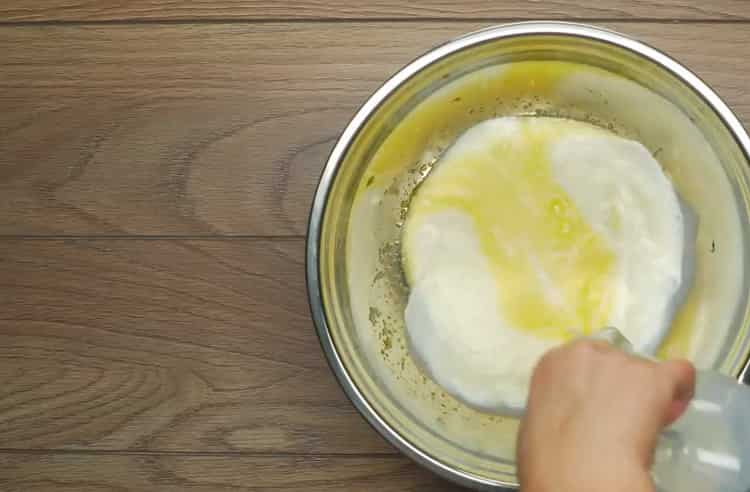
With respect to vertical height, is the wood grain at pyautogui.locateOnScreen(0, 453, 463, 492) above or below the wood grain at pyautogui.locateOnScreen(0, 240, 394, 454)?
Result: below

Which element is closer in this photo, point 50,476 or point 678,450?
point 678,450

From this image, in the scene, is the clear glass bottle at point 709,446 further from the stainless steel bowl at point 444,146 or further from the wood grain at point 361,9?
the wood grain at point 361,9

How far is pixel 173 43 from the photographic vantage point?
72 centimetres

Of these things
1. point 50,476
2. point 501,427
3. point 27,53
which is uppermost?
point 27,53

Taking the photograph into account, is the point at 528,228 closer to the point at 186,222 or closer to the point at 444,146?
the point at 444,146

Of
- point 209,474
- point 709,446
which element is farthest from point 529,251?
point 209,474

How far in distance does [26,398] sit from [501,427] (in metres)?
0.42

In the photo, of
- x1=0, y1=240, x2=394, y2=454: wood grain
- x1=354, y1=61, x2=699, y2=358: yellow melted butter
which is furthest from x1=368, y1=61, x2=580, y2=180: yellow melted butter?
x1=0, y1=240, x2=394, y2=454: wood grain

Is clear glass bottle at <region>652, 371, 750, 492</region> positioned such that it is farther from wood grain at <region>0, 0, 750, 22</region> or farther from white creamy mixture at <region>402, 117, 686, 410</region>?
→ wood grain at <region>0, 0, 750, 22</region>

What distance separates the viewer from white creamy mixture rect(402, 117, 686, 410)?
2.13 ft

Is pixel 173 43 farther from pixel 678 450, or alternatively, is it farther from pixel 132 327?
pixel 678 450

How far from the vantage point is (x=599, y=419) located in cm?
44

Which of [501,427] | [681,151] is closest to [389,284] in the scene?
[501,427]

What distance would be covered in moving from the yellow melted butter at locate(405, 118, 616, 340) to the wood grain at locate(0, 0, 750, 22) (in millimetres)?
97
